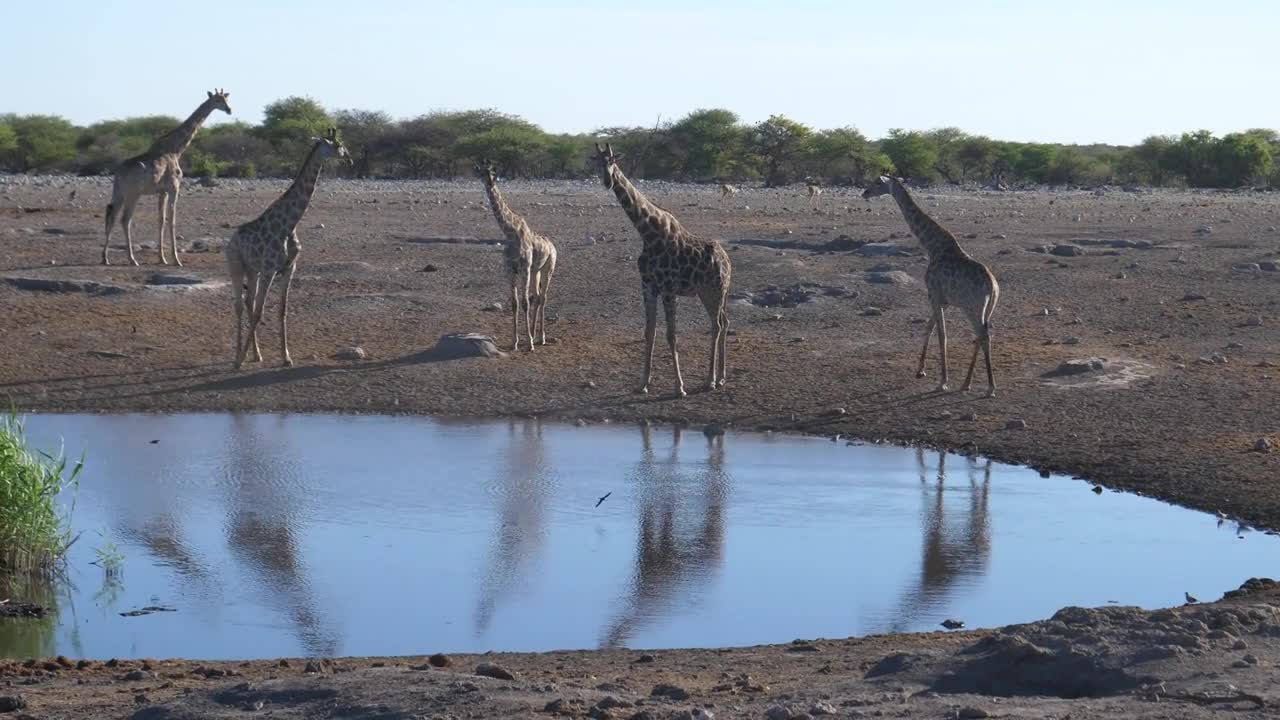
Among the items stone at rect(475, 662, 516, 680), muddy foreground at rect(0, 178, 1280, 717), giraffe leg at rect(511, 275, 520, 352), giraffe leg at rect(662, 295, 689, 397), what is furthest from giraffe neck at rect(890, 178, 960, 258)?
stone at rect(475, 662, 516, 680)

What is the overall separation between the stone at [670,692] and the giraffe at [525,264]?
30.7 feet

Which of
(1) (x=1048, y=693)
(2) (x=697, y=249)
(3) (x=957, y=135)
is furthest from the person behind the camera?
(3) (x=957, y=135)

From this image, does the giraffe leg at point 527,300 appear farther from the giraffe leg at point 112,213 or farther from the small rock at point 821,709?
the small rock at point 821,709

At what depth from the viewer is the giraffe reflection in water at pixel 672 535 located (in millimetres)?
8430

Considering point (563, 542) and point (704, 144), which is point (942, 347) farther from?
point (704, 144)

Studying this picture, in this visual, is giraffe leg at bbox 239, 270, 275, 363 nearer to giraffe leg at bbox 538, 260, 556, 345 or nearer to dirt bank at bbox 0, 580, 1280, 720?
giraffe leg at bbox 538, 260, 556, 345

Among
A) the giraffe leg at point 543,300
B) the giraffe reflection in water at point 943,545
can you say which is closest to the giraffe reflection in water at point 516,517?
the giraffe reflection in water at point 943,545

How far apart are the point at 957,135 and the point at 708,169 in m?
13.3

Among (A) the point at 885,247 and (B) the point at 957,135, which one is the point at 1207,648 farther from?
(B) the point at 957,135

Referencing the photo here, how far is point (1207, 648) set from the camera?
636 centimetres

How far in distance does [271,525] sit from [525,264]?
5.93 metres

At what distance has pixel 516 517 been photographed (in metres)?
10.4

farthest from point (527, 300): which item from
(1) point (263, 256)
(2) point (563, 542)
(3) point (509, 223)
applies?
(2) point (563, 542)

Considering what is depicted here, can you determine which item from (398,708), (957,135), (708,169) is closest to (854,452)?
(398,708)
